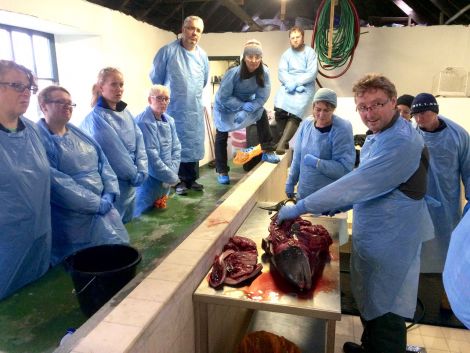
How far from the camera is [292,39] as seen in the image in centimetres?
449

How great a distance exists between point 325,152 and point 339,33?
2.75 meters

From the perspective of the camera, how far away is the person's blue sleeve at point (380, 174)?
1.55 m

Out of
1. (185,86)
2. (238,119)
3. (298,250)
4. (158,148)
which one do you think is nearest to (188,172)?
(158,148)

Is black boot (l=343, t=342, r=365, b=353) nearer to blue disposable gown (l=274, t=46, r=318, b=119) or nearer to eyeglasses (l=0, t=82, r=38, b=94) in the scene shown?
eyeglasses (l=0, t=82, r=38, b=94)

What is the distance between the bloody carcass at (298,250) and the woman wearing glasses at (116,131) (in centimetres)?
142

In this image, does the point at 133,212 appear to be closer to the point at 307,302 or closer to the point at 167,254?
the point at 167,254

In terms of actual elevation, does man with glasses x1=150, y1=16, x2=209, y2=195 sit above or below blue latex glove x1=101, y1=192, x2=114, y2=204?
above

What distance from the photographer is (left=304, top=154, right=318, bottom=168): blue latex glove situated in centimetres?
267

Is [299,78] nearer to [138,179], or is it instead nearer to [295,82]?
[295,82]

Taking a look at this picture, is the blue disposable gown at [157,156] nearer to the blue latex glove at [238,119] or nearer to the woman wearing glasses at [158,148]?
the woman wearing glasses at [158,148]

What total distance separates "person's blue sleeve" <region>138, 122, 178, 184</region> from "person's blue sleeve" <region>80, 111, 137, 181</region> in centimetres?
40

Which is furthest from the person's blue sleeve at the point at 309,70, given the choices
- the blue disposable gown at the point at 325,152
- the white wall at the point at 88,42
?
the white wall at the point at 88,42

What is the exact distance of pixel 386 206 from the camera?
1.64 metres

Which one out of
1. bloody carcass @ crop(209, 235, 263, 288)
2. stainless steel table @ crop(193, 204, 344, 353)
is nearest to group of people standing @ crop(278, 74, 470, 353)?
stainless steel table @ crop(193, 204, 344, 353)
